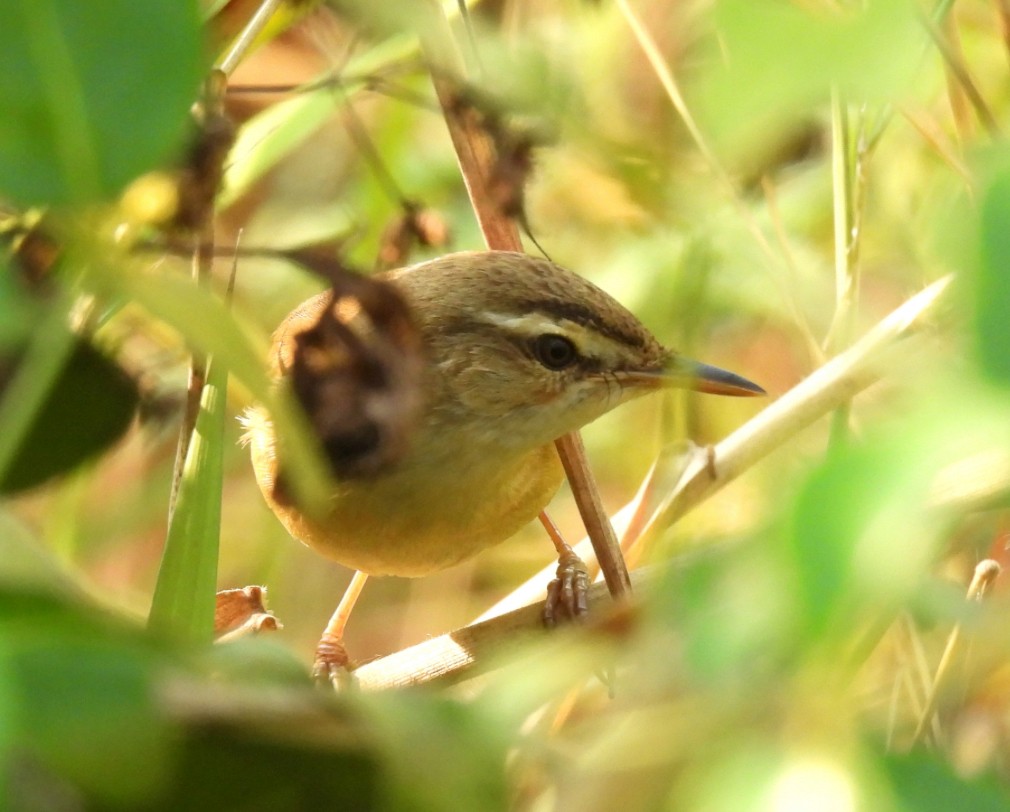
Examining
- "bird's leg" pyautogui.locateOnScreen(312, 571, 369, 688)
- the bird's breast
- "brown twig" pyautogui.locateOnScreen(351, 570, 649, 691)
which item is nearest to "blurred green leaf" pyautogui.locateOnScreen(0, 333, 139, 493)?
"brown twig" pyautogui.locateOnScreen(351, 570, 649, 691)

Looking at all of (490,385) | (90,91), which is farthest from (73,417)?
(490,385)

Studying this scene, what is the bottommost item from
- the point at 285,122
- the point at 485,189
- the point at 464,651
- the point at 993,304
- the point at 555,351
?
the point at 993,304

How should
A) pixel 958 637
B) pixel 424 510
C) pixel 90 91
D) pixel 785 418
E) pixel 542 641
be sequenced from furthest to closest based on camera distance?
1. pixel 424 510
2. pixel 785 418
3. pixel 958 637
4. pixel 542 641
5. pixel 90 91

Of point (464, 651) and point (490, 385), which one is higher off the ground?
point (490, 385)

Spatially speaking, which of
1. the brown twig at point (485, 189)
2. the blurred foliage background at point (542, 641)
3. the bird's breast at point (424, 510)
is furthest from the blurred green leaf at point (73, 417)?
the bird's breast at point (424, 510)

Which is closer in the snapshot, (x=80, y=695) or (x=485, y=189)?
(x=80, y=695)

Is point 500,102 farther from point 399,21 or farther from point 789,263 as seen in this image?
point 789,263

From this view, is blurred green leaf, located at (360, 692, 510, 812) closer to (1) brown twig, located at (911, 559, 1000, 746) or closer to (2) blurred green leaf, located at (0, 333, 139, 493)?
(2) blurred green leaf, located at (0, 333, 139, 493)

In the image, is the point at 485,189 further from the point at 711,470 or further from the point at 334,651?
the point at 334,651
